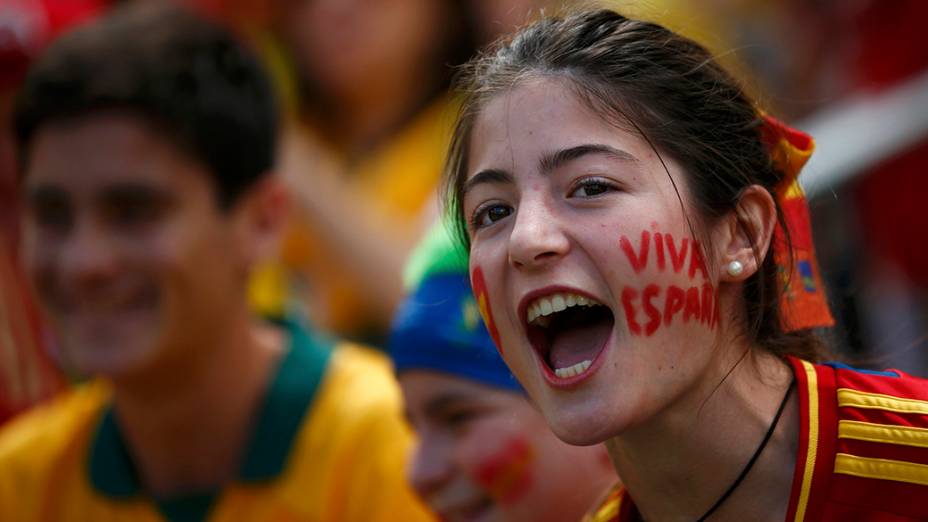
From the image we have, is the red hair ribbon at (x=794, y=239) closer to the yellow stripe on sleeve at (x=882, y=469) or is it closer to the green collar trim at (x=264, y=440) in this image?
the yellow stripe on sleeve at (x=882, y=469)

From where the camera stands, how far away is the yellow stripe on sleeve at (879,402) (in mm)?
1861

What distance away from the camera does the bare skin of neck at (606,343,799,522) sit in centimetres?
188

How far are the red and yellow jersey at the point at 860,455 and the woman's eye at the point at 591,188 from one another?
0.44m

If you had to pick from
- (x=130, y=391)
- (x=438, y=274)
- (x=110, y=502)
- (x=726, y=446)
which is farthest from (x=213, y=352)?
(x=726, y=446)

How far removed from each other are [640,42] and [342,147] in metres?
2.85

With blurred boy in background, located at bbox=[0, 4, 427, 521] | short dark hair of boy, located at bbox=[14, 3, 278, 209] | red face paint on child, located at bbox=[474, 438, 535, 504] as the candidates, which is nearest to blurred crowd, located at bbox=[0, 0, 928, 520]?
short dark hair of boy, located at bbox=[14, 3, 278, 209]

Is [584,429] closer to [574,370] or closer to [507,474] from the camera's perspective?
[574,370]

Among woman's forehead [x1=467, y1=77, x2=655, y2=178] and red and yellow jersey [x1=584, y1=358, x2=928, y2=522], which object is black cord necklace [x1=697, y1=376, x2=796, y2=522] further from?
woman's forehead [x1=467, y1=77, x2=655, y2=178]

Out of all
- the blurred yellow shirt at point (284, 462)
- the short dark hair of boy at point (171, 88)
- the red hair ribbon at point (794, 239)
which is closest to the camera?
the red hair ribbon at point (794, 239)

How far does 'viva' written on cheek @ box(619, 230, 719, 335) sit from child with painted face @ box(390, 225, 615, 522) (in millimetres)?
751

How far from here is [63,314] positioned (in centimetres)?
331

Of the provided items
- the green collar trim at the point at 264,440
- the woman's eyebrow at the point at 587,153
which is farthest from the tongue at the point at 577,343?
the green collar trim at the point at 264,440

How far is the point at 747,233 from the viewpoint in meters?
1.90

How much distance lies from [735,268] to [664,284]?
5.3 inches
